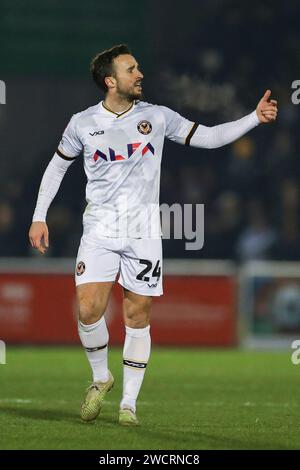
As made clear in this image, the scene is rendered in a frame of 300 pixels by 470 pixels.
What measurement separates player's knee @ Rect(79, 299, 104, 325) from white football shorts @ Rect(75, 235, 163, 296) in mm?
131

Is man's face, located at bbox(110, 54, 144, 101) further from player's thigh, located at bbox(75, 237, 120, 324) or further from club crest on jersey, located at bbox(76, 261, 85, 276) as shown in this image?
club crest on jersey, located at bbox(76, 261, 85, 276)

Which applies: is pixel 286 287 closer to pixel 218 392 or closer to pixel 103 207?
pixel 218 392

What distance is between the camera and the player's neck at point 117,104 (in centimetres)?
810

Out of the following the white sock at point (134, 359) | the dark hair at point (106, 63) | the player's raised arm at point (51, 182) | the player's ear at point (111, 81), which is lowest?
the white sock at point (134, 359)

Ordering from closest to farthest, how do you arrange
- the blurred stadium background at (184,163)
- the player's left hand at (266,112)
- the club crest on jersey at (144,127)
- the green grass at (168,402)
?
1. the green grass at (168,402)
2. the player's left hand at (266,112)
3. the club crest on jersey at (144,127)
4. the blurred stadium background at (184,163)

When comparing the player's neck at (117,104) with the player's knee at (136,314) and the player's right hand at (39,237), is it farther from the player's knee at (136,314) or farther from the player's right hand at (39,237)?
the player's knee at (136,314)

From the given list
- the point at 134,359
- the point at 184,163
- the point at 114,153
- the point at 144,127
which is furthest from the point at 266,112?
the point at 184,163

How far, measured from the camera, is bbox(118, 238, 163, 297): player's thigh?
8.00 m

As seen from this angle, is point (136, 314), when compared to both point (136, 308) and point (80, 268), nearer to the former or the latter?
point (136, 308)

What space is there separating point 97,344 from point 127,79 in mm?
1688

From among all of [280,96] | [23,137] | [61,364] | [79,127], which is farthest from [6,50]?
[79,127]

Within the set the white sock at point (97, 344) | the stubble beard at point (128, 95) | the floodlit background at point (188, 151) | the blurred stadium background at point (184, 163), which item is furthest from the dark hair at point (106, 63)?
the floodlit background at point (188, 151)

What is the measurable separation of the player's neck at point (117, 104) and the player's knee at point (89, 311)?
1223 mm

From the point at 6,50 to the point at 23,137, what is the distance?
1360 mm
